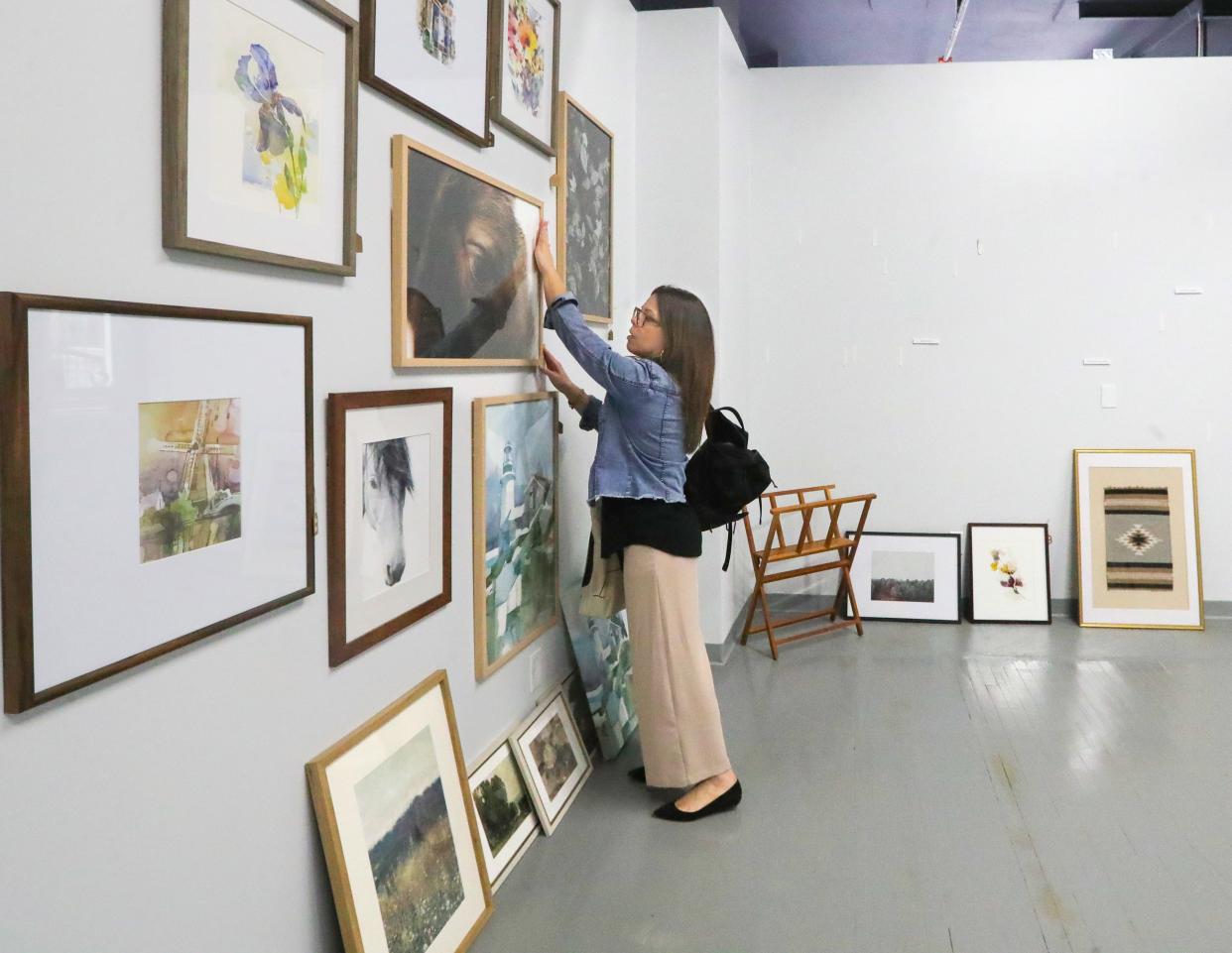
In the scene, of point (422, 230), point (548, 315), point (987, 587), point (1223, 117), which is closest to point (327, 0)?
point (422, 230)

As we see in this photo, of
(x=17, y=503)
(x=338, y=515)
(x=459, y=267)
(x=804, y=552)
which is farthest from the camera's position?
(x=804, y=552)

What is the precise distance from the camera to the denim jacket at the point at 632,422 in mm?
2930

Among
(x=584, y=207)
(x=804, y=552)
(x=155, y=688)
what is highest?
(x=584, y=207)

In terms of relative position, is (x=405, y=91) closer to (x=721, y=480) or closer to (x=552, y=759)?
(x=721, y=480)

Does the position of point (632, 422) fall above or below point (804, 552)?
above

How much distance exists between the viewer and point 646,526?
121 inches

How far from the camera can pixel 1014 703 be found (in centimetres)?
423

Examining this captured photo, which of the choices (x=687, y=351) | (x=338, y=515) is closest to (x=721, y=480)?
(x=687, y=351)

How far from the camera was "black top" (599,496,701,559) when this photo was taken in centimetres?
307

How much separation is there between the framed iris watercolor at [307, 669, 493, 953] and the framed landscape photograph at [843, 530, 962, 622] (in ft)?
11.8

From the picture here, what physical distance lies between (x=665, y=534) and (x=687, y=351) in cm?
53

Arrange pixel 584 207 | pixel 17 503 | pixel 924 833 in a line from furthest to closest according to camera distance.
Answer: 1. pixel 584 207
2. pixel 924 833
3. pixel 17 503

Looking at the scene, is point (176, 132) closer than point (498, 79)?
Yes

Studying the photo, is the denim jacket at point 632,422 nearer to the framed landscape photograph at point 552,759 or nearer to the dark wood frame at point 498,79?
the dark wood frame at point 498,79
